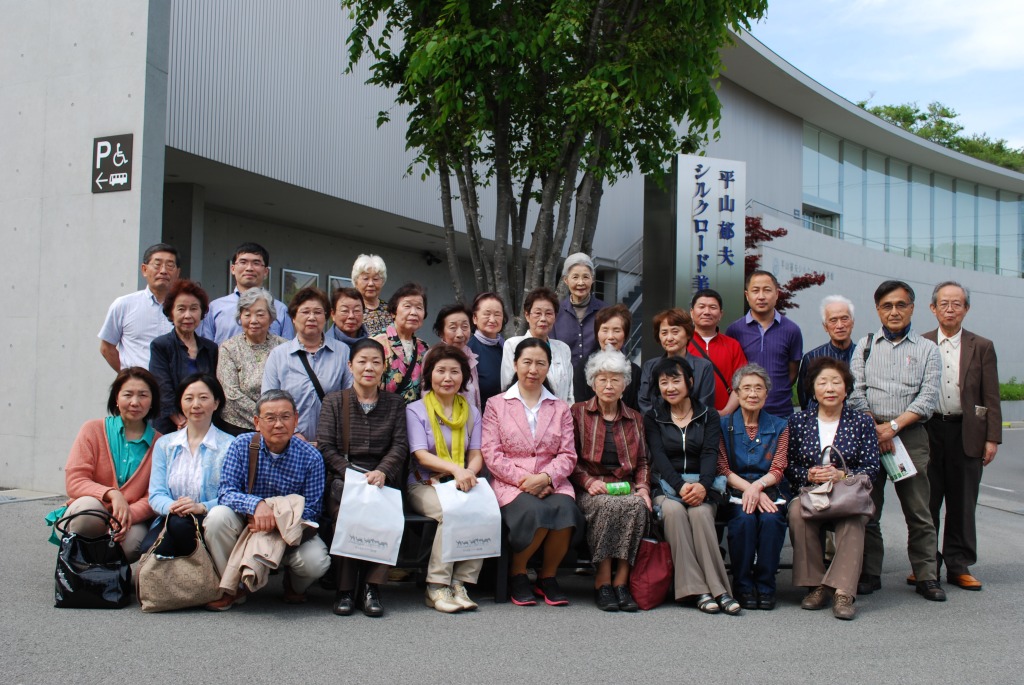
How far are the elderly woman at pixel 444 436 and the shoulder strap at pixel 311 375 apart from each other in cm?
56

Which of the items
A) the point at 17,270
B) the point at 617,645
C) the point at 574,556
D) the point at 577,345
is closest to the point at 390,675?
the point at 617,645

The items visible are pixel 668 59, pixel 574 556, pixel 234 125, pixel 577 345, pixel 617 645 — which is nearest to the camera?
pixel 617 645

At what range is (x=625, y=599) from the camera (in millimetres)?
5078

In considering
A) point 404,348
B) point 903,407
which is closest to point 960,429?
point 903,407

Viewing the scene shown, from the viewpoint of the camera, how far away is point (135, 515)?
193 inches

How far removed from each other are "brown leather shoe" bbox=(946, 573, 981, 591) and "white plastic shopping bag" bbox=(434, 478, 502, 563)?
10.6 feet

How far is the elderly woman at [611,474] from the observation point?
512 cm

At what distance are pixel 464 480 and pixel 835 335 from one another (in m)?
2.77

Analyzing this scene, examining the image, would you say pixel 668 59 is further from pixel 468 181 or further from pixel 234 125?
pixel 234 125

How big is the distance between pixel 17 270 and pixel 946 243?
114 ft

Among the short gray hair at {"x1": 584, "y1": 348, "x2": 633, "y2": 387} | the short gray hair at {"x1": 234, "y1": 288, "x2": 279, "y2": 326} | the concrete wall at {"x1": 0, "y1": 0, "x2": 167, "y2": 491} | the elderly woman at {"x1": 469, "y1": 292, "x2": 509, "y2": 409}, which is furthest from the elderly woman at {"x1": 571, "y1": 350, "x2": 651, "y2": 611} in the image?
the concrete wall at {"x1": 0, "y1": 0, "x2": 167, "y2": 491}

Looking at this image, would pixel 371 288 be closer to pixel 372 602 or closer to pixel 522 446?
pixel 522 446

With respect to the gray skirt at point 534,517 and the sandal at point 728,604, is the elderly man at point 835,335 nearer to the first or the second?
the sandal at point 728,604

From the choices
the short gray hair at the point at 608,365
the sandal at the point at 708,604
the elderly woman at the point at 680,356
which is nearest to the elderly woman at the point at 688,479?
the sandal at the point at 708,604
